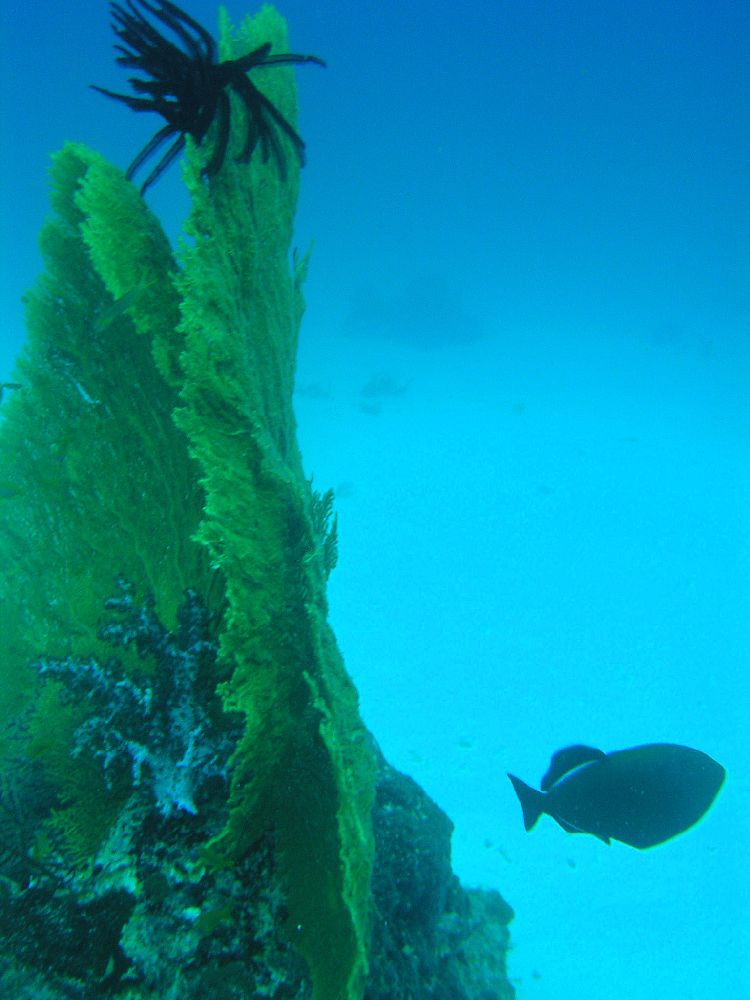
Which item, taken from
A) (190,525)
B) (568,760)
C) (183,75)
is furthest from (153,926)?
(183,75)

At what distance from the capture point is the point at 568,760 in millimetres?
3248

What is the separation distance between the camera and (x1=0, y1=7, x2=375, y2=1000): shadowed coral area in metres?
1.91

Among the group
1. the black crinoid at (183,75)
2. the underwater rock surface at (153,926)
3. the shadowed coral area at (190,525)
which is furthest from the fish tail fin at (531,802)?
the black crinoid at (183,75)

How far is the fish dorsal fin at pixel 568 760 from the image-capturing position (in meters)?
3.24

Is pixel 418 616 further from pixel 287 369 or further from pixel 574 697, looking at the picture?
pixel 287 369

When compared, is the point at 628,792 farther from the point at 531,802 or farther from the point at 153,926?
the point at 153,926

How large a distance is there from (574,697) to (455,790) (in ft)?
11.1

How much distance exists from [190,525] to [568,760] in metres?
2.48

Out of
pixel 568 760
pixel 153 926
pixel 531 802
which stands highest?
pixel 568 760

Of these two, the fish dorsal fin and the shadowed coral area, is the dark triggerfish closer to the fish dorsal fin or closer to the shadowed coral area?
the fish dorsal fin

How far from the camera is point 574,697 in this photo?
1184 centimetres

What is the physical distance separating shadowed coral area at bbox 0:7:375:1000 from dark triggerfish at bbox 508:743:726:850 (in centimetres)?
155

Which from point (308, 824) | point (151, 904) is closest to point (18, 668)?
point (151, 904)

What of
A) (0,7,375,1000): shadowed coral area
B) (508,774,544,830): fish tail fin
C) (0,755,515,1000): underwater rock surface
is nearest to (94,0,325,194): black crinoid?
(0,7,375,1000): shadowed coral area
